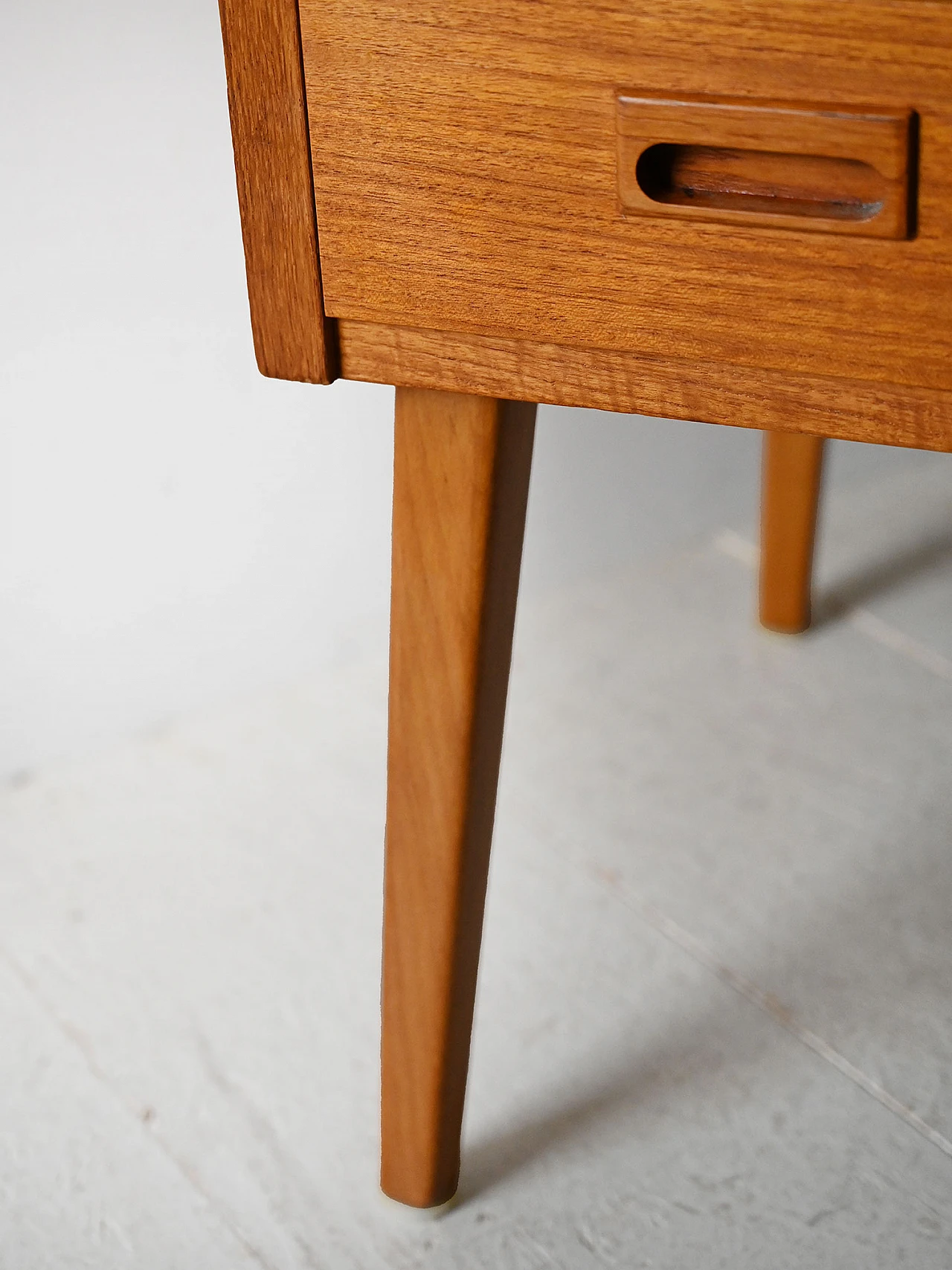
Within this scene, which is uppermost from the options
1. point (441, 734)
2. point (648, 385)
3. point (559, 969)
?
point (648, 385)

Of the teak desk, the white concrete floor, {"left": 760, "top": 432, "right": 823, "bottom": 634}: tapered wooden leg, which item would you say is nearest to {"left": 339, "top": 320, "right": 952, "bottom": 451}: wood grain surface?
the teak desk

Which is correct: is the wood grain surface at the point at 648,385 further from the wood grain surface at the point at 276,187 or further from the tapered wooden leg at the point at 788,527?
the tapered wooden leg at the point at 788,527

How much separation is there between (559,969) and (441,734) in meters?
0.28

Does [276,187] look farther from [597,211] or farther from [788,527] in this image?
[788,527]

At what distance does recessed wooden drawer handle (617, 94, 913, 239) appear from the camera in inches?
15.4

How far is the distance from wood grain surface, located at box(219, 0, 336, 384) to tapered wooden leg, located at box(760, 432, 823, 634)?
1.76 feet

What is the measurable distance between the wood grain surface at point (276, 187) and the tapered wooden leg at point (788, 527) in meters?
0.54

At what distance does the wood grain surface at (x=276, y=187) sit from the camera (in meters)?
0.44

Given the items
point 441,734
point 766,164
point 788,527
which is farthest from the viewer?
point 788,527

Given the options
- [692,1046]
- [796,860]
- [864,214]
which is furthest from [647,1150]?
[864,214]

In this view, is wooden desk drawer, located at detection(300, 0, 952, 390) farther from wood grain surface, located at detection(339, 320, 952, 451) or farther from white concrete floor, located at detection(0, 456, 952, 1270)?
white concrete floor, located at detection(0, 456, 952, 1270)

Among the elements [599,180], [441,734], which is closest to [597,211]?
[599,180]

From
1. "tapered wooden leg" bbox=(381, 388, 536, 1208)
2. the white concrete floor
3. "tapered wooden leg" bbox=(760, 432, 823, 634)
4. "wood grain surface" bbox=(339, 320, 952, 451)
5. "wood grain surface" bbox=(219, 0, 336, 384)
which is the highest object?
"wood grain surface" bbox=(219, 0, 336, 384)

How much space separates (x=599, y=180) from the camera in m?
0.42
